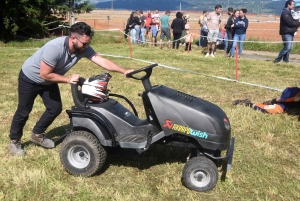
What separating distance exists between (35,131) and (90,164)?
1181mm

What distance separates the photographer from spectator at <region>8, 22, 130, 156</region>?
349 cm

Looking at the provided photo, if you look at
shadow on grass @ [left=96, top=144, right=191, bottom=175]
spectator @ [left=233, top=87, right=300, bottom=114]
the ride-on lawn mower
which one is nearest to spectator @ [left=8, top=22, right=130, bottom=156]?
the ride-on lawn mower

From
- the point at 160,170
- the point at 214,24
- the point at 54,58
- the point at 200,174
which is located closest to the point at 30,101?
the point at 54,58

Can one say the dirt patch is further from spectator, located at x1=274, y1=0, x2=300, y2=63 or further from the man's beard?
the man's beard

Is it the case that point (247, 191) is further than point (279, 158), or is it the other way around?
point (279, 158)

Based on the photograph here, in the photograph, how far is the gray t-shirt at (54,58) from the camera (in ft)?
11.5

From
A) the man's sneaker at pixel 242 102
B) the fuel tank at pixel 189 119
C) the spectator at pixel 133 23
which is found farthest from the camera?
the spectator at pixel 133 23

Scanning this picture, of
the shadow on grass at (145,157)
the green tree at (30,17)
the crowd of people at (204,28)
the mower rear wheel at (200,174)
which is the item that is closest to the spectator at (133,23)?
the crowd of people at (204,28)

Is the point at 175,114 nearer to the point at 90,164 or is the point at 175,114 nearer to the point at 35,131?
the point at 90,164

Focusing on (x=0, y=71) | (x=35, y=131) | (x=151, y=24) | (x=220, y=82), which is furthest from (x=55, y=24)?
(x=35, y=131)

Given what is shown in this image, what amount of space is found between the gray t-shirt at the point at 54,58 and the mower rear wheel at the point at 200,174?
1.69m

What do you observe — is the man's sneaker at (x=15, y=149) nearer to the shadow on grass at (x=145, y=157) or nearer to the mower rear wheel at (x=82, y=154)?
the mower rear wheel at (x=82, y=154)

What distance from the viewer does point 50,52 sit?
11.4ft

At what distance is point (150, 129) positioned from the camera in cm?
348
